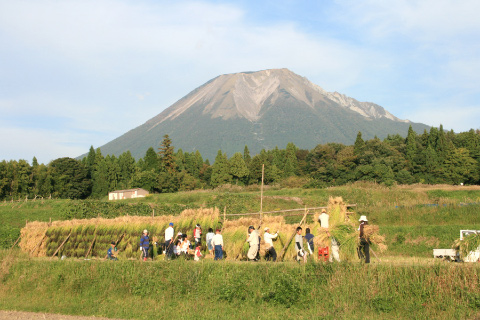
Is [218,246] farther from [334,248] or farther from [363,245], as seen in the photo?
[363,245]

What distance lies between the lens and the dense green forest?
64.6 meters

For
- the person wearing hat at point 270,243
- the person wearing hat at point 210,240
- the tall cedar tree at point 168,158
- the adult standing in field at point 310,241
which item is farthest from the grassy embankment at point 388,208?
the tall cedar tree at point 168,158

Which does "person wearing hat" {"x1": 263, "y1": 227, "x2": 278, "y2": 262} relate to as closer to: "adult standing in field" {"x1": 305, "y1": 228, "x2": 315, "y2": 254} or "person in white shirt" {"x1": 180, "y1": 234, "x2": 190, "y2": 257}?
"adult standing in field" {"x1": 305, "y1": 228, "x2": 315, "y2": 254}

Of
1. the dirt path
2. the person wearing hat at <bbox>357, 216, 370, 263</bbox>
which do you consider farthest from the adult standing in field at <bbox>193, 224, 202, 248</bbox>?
the person wearing hat at <bbox>357, 216, 370, 263</bbox>

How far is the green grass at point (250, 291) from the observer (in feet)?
35.8

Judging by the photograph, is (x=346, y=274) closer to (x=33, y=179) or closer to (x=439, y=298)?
(x=439, y=298)

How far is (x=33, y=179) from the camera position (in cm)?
7188

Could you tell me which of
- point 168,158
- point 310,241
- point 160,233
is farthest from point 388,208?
point 168,158

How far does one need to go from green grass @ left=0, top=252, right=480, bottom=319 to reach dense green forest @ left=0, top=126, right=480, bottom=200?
50.3m

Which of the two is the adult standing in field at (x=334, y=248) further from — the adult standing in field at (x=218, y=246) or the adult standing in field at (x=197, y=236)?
the adult standing in field at (x=197, y=236)

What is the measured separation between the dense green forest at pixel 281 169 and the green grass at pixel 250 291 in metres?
50.3

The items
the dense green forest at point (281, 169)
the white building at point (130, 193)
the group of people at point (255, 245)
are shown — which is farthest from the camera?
the white building at point (130, 193)

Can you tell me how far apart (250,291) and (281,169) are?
68638mm

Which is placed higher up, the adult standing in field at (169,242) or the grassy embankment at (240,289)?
the adult standing in field at (169,242)
